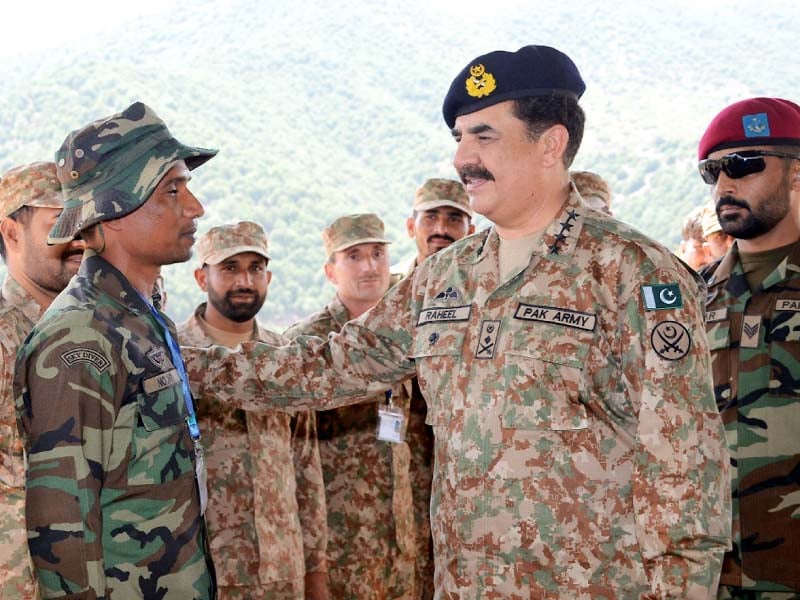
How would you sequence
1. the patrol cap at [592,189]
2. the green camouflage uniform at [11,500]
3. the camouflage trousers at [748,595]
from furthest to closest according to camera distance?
the patrol cap at [592,189], the camouflage trousers at [748,595], the green camouflage uniform at [11,500]

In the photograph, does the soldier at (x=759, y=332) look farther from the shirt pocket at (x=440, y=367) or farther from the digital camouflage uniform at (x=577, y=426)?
the shirt pocket at (x=440, y=367)

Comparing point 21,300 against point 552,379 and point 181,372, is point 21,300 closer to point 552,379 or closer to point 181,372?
point 181,372

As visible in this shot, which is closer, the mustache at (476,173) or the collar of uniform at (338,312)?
the mustache at (476,173)

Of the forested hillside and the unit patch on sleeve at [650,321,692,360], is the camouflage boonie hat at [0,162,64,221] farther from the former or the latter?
the forested hillside

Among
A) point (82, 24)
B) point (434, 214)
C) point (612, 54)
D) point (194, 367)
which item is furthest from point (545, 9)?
point (194, 367)

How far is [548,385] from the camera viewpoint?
2.68 m

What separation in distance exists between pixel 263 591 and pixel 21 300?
174cm

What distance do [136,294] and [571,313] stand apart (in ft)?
3.77

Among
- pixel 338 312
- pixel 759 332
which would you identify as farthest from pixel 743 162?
pixel 338 312

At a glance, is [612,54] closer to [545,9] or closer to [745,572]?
[545,9]

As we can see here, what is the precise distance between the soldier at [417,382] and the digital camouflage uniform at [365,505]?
0.45ft

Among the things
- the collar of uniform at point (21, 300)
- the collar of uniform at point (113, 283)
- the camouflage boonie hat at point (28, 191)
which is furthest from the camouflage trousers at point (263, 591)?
the collar of uniform at point (113, 283)

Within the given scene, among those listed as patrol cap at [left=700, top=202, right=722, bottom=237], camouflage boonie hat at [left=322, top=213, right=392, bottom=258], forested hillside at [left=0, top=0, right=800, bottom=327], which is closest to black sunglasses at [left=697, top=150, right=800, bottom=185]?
Answer: patrol cap at [left=700, top=202, right=722, bottom=237]

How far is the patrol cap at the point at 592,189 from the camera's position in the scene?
5.86m
